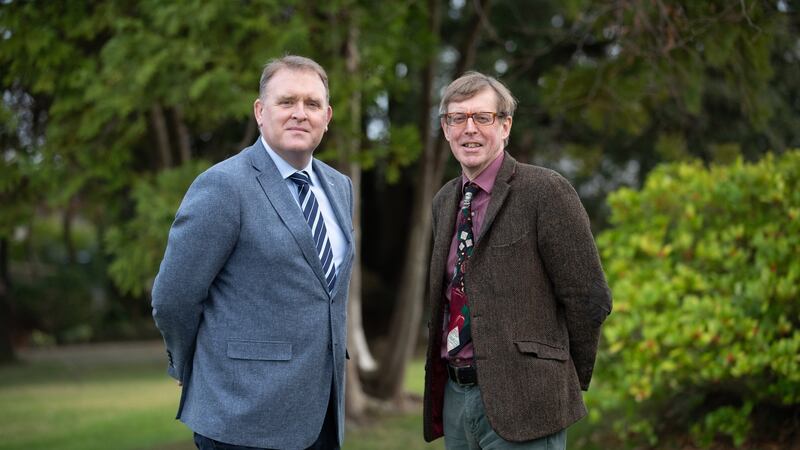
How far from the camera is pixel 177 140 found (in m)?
9.21

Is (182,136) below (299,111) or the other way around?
below

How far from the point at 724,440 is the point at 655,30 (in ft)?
9.99

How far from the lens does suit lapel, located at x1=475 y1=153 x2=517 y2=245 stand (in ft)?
9.54

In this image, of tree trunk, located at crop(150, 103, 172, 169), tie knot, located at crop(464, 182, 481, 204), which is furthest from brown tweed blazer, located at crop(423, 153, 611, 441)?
tree trunk, located at crop(150, 103, 172, 169)

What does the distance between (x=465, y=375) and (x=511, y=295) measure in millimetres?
346

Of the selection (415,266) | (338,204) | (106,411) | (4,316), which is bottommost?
(4,316)

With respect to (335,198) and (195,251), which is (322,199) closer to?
(335,198)

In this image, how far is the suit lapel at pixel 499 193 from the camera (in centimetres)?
291

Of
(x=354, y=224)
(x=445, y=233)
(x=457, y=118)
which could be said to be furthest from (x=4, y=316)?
(x=457, y=118)

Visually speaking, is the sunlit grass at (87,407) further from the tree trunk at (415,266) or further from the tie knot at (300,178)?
the tie knot at (300,178)

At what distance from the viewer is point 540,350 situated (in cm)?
285

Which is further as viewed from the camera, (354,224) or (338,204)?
(354,224)

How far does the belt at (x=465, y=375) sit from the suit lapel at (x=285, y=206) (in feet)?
1.84

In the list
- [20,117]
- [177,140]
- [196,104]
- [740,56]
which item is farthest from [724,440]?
[20,117]
